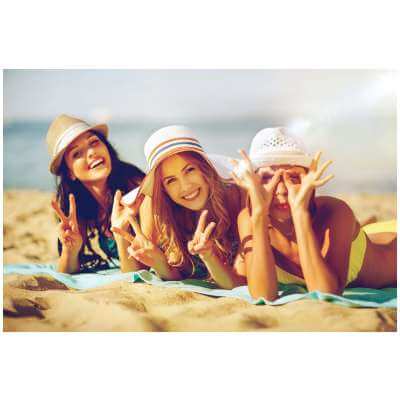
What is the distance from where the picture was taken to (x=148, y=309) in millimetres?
3660

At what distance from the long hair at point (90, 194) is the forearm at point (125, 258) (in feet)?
0.47

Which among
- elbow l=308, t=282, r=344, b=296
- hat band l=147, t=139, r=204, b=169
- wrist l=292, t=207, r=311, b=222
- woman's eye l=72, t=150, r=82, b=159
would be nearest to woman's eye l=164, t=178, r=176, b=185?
hat band l=147, t=139, r=204, b=169

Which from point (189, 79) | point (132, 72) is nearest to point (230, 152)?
point (189, 79)

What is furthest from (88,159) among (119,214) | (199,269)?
(199,269)

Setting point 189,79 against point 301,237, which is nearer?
point 301,237

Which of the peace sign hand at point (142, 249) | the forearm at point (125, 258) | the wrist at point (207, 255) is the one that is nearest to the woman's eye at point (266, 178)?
the wrist at point (207, 255)

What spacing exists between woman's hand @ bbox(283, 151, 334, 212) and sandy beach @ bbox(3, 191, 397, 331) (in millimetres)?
302

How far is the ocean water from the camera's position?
3.72 m

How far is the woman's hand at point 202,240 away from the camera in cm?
356

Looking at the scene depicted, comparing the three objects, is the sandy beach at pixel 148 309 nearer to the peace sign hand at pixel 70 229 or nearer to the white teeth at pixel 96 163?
the peace sign hand at pixel 70 229
